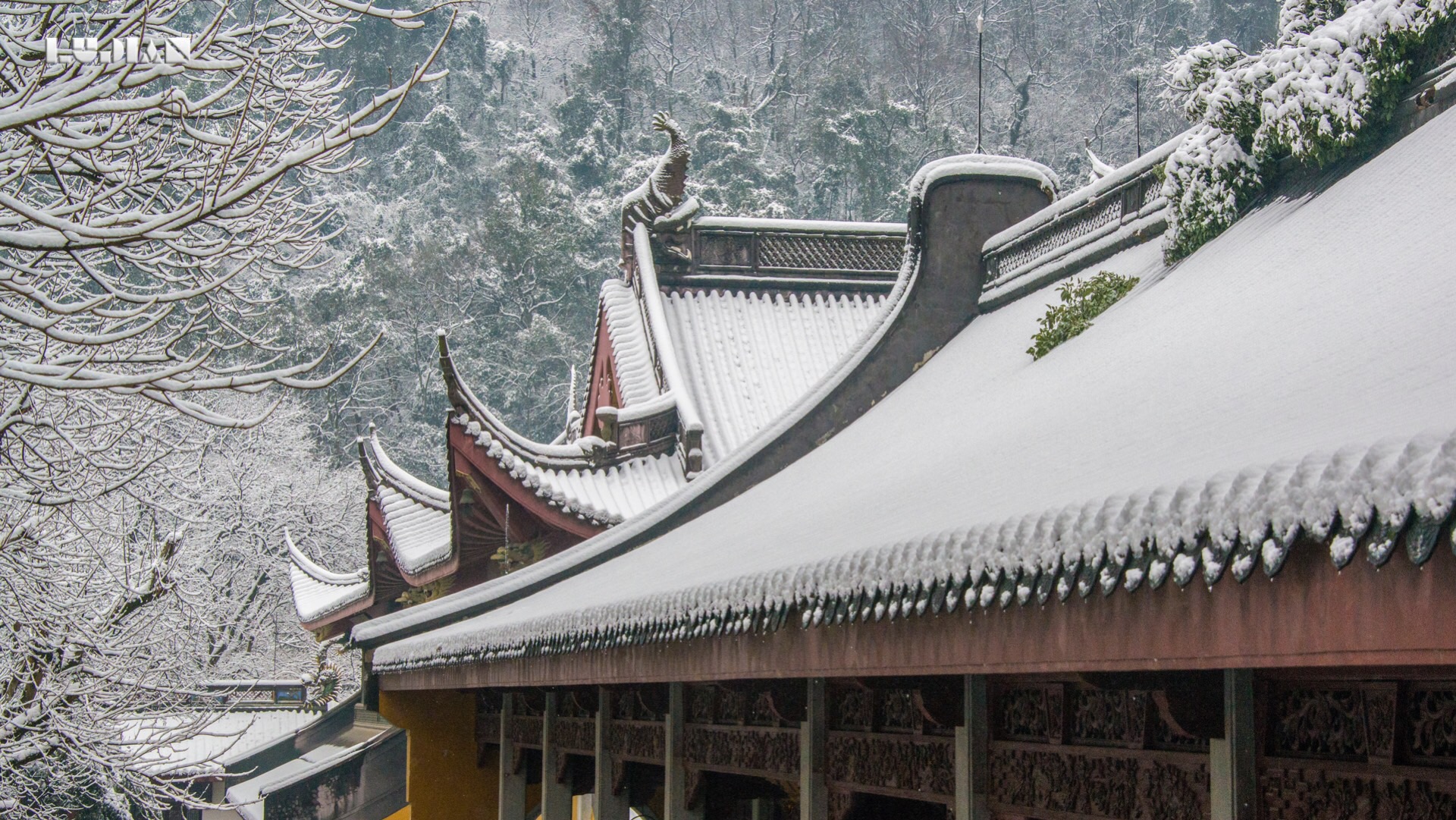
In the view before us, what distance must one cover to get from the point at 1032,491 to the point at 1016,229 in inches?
233

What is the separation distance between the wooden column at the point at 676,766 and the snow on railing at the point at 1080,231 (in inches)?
111

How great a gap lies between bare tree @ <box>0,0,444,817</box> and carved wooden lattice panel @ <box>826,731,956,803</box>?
6.23 feet

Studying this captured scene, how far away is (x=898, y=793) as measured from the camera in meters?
4.77

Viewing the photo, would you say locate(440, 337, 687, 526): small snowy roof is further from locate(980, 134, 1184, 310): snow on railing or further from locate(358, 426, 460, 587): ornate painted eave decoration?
locate(980, 134, 1184, 310): snow on railing

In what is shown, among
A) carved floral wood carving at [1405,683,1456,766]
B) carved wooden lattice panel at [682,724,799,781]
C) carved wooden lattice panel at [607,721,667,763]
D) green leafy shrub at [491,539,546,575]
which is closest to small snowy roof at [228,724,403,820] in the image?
green leafy shrub at [491,539,546,575]

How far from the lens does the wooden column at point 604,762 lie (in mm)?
7426

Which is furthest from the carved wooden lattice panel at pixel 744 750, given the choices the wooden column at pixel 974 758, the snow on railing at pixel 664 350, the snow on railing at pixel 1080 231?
the snow on railing at pixel 664 350

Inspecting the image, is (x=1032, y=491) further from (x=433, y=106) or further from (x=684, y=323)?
(x=433, y=106)

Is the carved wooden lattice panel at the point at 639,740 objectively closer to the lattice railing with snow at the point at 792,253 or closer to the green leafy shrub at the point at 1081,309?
the green leafy shrub at the point at 1081,309

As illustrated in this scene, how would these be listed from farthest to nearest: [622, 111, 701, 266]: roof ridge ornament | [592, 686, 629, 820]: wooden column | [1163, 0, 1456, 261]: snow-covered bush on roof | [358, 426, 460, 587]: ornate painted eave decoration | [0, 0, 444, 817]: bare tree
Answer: [622, 111, 701, 266]: roof ridge ornament → [358, 426, 460, 587]: ornate painted eave decoration → [592, 686, 629, 820]: wooden column → [1163, 0, 1456, 261]: snow-covered bush on roof → [0, 0, 444, 817]: bare tree

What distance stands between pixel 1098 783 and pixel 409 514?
12653 mm

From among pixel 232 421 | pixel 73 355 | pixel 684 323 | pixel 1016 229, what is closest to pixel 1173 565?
pixel 232 421

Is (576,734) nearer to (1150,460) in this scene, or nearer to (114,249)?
(114,249)

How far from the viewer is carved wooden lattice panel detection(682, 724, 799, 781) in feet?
18.2
